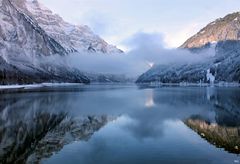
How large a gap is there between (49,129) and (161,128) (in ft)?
46.1

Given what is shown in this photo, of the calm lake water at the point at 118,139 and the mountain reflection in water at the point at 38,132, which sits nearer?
the calm lake water at the point at 118,139

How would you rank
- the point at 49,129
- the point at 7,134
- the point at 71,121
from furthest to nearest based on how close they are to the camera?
1. the point at 71,121
2. the point at 49,129
3. the point at 7,134

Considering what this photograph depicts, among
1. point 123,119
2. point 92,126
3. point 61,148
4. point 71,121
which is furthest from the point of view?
point 123,119

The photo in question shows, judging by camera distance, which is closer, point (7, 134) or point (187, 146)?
point (187, 146)

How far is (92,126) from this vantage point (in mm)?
52094

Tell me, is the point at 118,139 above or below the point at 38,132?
below

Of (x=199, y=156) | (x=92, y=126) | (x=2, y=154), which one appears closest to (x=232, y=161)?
(x=199, y=156)

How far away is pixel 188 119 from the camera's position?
5975 cm

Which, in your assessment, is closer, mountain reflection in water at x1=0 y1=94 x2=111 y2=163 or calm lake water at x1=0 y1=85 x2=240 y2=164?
calm lake water at x1=0 y1=85 x2=240 y2=164

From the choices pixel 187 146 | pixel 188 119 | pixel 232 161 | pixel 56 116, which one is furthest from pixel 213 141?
pixel 56 116

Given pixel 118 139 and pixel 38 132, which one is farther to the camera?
pixel 38 132

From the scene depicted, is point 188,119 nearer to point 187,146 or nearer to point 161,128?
point 161,128

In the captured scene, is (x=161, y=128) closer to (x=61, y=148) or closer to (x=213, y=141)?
(x=213, y=141)

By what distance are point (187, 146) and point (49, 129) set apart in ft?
60.3
